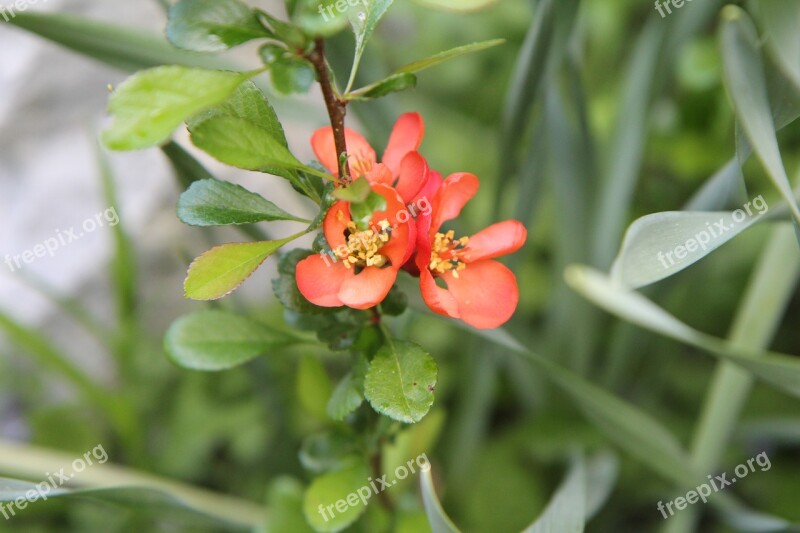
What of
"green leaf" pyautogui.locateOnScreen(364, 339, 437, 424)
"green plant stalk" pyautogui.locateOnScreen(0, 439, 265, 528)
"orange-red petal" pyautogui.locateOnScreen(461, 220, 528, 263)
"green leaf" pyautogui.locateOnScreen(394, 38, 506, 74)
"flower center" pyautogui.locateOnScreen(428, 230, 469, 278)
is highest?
"green leaf" pyautogui.locateOnScreen(394, 38, 506, 74)

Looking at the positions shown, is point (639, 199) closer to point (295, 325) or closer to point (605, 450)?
point (605, 450)

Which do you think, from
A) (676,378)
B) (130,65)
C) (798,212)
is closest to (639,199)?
(676,378)

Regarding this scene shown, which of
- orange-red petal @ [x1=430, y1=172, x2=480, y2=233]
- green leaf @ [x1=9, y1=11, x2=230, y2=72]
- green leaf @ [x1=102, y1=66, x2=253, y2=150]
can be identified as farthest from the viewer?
green leaf @ [x1=9, y1=11, x2=230, y2=72]

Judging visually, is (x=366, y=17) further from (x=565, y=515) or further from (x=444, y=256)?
(x=565, y=515)

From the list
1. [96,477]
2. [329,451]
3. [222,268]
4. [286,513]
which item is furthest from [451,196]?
[96,477]

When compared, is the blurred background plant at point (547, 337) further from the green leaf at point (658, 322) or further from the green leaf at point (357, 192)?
the green leaf at point (357, 192)

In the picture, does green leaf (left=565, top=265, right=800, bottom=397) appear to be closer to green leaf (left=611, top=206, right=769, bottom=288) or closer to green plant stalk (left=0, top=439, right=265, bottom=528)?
green leaf (left=611, top=206, right=769, bottom=288)

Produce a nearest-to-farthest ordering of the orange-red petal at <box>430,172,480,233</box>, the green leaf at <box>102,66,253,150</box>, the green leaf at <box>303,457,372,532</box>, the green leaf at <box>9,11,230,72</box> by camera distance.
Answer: the green leaf at <box>102,66,253,150</box> < the orange-red petal at <box>430,172,480,233</box> < the green leaf at <box>303,457,372,532</box> < the green leaf at <box>9,11,230,72</box>

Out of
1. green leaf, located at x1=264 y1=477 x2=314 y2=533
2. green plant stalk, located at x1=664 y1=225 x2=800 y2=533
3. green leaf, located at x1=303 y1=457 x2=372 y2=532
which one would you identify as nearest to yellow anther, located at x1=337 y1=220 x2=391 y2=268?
green leaf, located at x1=303 y1=457 x2=372 y2=532

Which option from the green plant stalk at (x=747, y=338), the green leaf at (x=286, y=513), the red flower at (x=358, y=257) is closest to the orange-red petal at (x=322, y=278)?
the red flower at (x=358, y=257)
